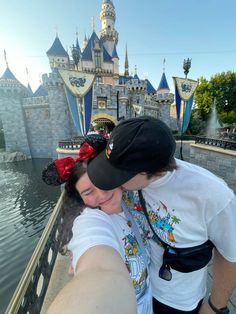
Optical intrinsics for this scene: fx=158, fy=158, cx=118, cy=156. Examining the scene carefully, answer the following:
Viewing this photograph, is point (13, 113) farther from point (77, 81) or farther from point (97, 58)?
point (97, 58)

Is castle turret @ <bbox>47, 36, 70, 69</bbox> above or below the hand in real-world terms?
above

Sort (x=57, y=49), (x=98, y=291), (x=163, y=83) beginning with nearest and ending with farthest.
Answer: (x=98, y=291) < (x=57, y=49) < (x=163, y=83)

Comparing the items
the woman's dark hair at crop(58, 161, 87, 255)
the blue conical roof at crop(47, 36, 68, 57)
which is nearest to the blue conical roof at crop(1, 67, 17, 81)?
the blue conical roof at crop(47, 36, 68, 57)

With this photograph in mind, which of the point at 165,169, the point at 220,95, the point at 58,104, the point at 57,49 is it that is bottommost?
the point at 165,169

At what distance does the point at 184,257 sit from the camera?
0.95 m

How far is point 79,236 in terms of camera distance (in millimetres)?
788

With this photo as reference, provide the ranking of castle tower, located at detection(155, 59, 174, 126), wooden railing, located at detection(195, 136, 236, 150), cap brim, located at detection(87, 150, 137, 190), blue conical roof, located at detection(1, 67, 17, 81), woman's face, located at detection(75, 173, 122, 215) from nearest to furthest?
cap brim, located at detection(87, 150, 137, 190), woman's face, located at detection(75, 173, 122, 215), wooden railing, located at detection(195, 136, 236, 150), blue conical roof, located at detection(1, 67, 17, 81), castle tower, located at detection(155, 59, 174, 126)

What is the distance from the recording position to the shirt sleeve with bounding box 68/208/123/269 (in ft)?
2.43

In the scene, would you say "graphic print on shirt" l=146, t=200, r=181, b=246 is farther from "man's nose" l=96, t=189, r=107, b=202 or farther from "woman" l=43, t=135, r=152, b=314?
"man's nose" l=96, t=189, r=107, b=202

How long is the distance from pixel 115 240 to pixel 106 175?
344 millimetres

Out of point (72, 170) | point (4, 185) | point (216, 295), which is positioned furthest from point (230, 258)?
point (4, 185)

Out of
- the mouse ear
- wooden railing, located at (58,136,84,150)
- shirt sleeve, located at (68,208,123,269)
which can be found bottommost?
wooden railing, located at (58,136,84,150)

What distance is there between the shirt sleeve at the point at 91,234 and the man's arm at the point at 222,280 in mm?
633

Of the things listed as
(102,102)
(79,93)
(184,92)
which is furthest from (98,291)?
(102,102)
